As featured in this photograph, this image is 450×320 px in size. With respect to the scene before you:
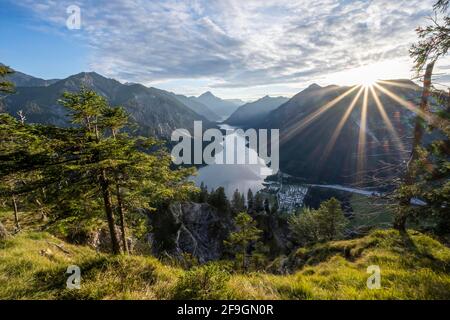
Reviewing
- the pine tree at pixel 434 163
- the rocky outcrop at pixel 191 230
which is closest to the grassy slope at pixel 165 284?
the pine tree at pixel 434 163

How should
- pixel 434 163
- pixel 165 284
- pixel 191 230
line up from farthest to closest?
pixel 191 230 → pixel 434 163 → pixel 165 284

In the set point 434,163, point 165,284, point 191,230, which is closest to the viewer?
point 165,284

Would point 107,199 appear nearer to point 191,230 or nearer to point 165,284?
point 165,284

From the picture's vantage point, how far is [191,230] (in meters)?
65.7

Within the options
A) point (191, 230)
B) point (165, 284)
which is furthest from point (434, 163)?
point (191, 230)

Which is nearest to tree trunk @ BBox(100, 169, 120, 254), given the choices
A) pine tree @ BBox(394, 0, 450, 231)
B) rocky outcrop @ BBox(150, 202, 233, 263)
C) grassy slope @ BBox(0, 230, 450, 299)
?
grassy slope @ BBox(0, 230, 450, 299)

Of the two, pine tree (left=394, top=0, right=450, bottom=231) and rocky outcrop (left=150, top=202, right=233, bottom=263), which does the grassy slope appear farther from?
rocky outcrop (left=150, top=202, right=233, bottom=263)

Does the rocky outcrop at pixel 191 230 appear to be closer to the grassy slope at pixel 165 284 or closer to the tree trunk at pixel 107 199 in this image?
the tree trunk at pixel 107 199

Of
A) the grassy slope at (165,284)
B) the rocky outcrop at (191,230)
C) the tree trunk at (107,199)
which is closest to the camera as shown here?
the grassy slope at (165,284)

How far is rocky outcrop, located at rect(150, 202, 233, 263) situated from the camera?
179 feet

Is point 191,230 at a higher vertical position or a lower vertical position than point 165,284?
lower

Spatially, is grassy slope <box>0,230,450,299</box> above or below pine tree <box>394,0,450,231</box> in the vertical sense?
below

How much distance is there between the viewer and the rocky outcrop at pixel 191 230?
5464 cm

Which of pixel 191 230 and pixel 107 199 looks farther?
Answer: pixel 191 230
